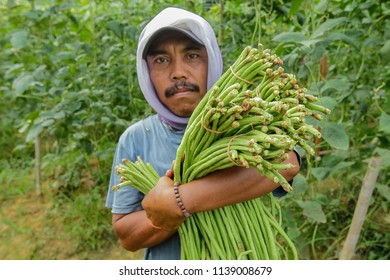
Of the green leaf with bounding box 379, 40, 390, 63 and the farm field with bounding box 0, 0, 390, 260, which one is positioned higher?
the green leaf with bounding box 379, 40, 390, 63

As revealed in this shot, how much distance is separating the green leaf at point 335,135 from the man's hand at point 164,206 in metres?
0.70

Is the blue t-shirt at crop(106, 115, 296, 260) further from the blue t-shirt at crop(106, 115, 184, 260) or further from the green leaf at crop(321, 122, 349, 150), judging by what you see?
the green leaf at crop(321, 122, 349, 150)

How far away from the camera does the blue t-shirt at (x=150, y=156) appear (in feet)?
3.58

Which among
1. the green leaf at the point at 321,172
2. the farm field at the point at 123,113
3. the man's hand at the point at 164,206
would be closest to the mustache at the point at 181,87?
the man's hand at the point at 164,206

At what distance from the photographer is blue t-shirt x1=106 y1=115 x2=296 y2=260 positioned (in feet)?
3.58

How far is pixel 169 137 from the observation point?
3.70ft

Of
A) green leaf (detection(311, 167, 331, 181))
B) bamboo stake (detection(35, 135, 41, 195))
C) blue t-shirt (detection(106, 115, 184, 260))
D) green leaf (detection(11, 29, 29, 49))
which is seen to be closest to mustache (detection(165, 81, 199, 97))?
blue t-shirt (detection(106, 115, 184, 260))

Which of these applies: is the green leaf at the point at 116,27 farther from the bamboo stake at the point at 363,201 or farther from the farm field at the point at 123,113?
the bamboo stake at the point at 363,201

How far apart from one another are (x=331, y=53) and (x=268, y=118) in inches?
66.2

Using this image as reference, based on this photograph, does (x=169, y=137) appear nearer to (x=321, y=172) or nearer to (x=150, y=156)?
(x=150, y=156)

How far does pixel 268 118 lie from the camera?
77 centimetres

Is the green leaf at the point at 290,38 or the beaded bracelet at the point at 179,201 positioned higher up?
the green leaf at the point at 290,38

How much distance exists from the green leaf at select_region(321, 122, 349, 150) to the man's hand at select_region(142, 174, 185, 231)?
70 cm

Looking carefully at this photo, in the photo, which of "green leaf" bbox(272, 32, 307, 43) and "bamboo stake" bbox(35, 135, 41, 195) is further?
"bamboo stake" bbox(35, 135, 41, 195)
